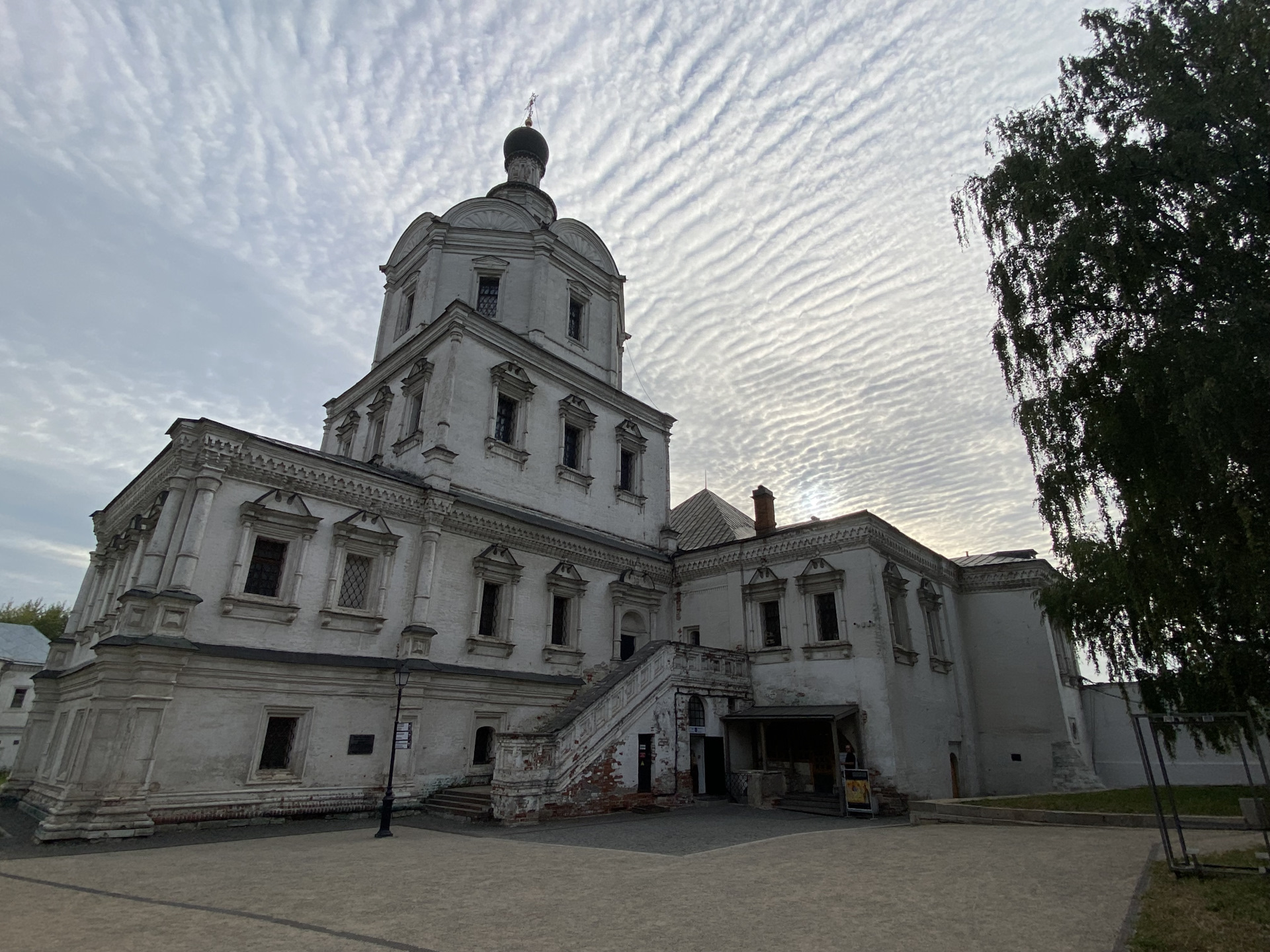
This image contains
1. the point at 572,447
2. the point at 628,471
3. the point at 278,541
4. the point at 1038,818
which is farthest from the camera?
the point at 628,471

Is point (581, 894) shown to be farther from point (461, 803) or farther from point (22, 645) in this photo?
point (22, 645)

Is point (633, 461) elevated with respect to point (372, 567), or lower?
elevated

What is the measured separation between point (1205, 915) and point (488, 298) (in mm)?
25570

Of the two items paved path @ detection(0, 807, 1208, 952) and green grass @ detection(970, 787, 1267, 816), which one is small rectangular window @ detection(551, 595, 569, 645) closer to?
paved path @ detection(0, 807, 1208, 952)

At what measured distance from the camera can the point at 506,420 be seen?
23.7 m

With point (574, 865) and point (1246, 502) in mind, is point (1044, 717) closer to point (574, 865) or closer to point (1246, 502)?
point (1246, 502)

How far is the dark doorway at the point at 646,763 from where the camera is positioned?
18.3m

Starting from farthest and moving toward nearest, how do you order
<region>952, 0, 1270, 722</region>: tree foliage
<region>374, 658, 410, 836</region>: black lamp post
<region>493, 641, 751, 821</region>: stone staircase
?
1. <region>493, 641, 751, 821</region>: stone staircase
2. <region>374, 658, 410, 836</region>: black lamp post
3. <region>952, 0, 1270, 722</region>: tree foliage

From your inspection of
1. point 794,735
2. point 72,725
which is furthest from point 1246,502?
point 72,725

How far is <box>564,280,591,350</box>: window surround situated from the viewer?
27.8m

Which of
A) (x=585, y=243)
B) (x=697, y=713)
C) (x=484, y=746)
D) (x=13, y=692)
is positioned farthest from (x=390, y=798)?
(x=13, y=692)

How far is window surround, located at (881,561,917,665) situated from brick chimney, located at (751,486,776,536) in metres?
5.13

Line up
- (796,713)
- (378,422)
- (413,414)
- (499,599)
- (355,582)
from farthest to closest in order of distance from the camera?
(378,422) → (413,414) → (499,599) → (796,713) → (355,582)

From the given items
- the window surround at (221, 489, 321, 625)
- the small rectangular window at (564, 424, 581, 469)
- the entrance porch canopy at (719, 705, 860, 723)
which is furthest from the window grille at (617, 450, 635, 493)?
the window surround at (221, 489, 321, 625)
